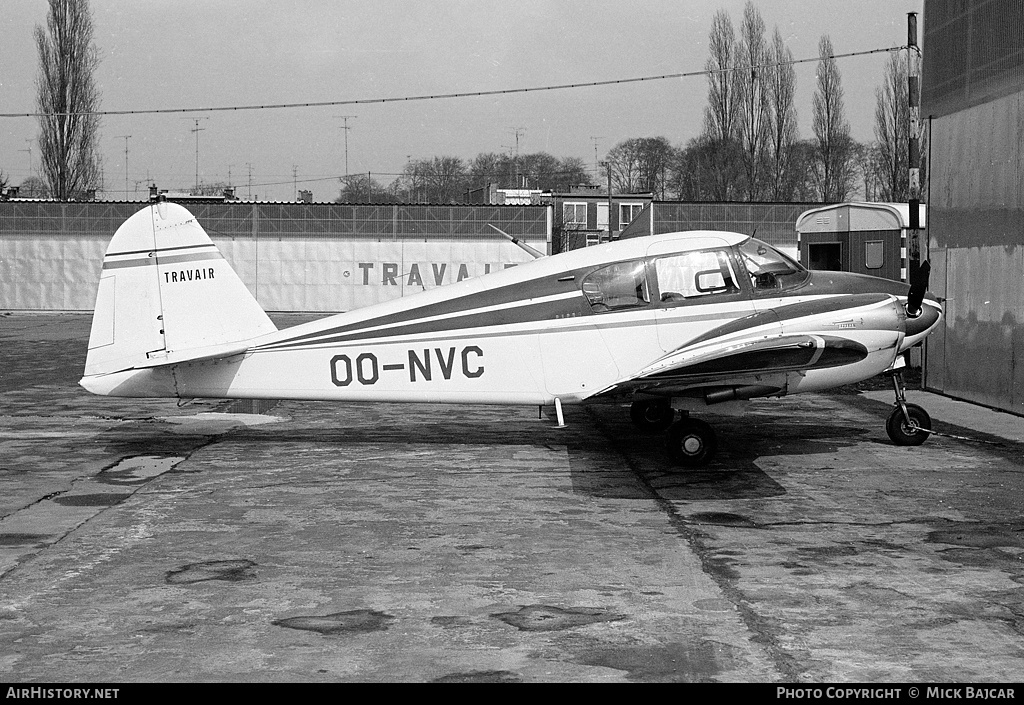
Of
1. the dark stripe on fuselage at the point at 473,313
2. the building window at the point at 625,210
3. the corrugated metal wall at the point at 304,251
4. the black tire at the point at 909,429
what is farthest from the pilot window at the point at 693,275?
the building window at the point at 625,210

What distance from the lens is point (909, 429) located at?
12.4m

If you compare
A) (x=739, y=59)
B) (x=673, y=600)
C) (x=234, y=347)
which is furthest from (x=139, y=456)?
(x=739, y=59)

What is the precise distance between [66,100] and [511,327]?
2141 inches

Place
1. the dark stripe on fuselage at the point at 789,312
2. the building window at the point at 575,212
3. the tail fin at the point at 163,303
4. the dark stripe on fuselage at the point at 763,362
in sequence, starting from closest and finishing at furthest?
1. the dark stripe on fuselage at the point at 763,362
2. the dark stripe on fuselage at the point at 789,312
3. the tail fin at the point at 163,303
4. the building window at the point at 575,212

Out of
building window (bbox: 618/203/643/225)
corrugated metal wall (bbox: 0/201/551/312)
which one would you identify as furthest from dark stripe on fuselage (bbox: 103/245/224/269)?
building window (bbox: 618/203/643/225)

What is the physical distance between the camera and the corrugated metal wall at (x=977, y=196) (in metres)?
15.6

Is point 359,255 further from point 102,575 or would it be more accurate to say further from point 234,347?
point 102,575

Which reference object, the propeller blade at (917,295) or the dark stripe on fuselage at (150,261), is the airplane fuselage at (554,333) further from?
the dark stripe on fuselage at (150,261)

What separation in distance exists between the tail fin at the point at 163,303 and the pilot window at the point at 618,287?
3.80 metres

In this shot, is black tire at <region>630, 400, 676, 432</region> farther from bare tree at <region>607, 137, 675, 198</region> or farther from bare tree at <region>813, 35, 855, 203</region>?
bare tree at <region>607, 137, 675, 198</region>

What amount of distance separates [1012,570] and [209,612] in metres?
5.25

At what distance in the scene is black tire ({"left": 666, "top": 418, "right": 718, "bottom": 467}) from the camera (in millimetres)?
11039

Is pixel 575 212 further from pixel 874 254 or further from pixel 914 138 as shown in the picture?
pixel 914 138
